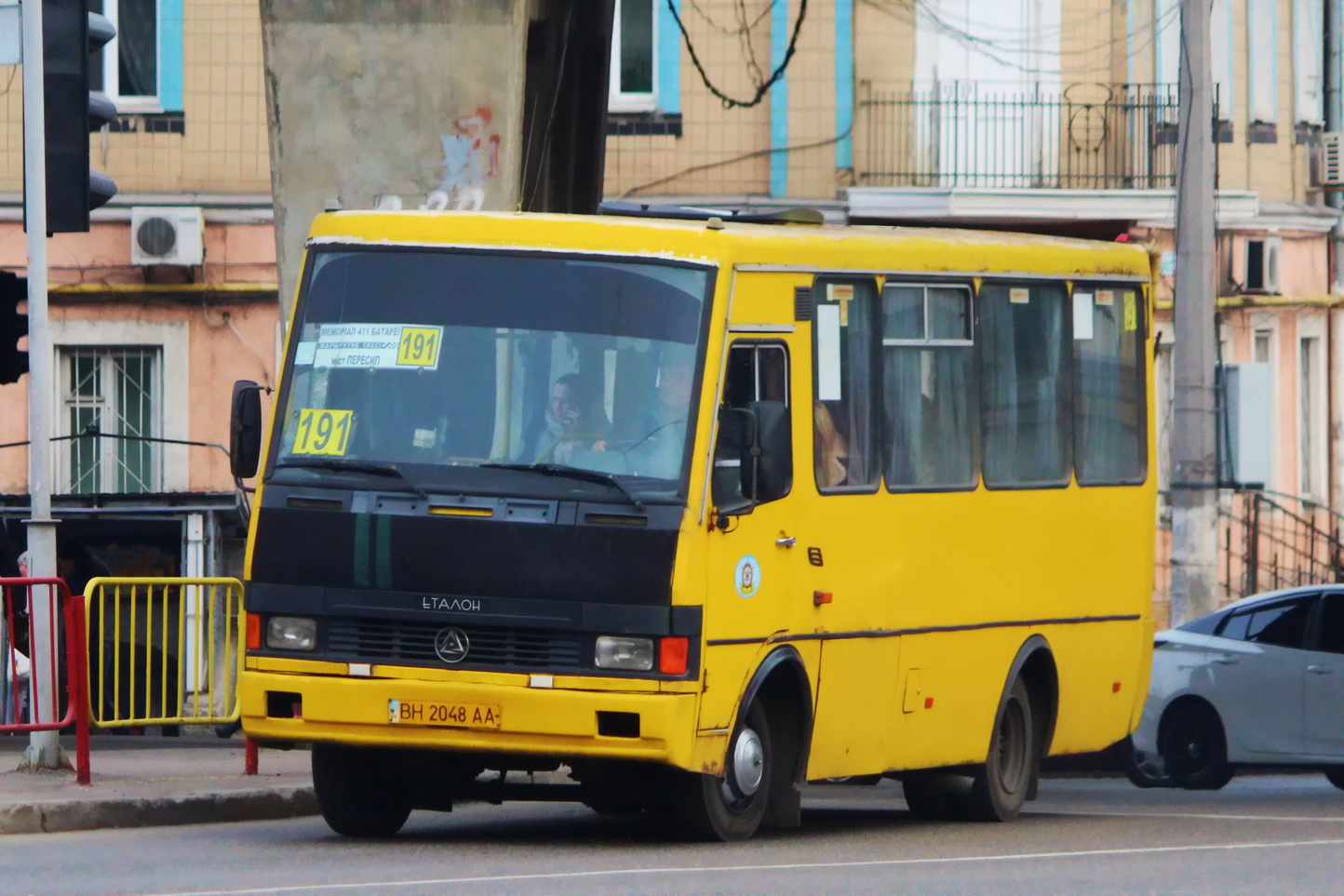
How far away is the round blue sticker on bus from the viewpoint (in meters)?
11.0

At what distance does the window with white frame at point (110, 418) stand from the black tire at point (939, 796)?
12421 millimetres

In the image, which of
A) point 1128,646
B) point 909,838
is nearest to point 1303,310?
point 1128,646

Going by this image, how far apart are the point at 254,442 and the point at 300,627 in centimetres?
93

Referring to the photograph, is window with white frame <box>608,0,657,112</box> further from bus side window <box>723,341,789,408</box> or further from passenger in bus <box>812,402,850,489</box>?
bus side window <box>723,341,789,408</box>

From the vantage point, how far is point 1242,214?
27.9 meters

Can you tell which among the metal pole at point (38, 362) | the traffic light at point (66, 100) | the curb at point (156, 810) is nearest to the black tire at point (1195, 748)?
the curb at point (156, 810)

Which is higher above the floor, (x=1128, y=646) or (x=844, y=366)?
(x=844, y=366)

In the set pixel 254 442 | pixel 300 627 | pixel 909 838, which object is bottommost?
pixel 909 838

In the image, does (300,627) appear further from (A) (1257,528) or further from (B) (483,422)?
(A) (1257,528)

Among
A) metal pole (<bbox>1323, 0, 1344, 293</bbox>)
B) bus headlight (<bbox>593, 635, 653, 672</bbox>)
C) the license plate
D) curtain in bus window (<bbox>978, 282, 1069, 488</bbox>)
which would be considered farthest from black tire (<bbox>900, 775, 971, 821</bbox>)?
metal pole (<bbox>1323, 0, 1344, 293</bbox>)

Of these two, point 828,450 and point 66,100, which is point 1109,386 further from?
point 66,100

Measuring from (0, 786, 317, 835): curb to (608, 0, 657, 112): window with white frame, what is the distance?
531 inches

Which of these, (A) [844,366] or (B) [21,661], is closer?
(A) [844,366]

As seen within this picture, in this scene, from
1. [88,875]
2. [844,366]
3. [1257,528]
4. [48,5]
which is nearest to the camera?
[88,875]
